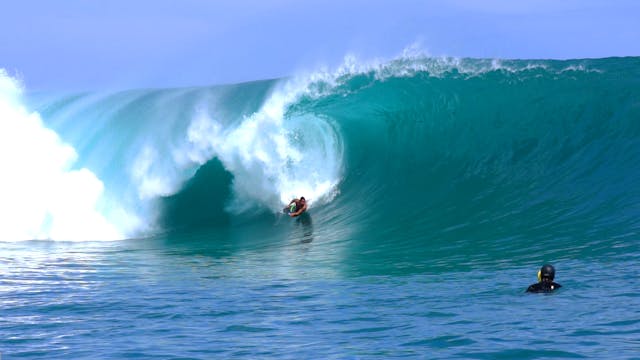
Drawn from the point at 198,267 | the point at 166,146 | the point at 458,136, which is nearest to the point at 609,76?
the point at 458,136

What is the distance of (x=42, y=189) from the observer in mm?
19812

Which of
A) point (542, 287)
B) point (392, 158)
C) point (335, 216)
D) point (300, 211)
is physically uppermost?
point (392, 158)

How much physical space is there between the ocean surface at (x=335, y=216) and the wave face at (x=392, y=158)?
0.07 meters

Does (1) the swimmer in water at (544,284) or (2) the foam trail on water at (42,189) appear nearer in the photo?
(1) the swimmer in water at (544,284)

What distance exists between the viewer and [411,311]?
9070mm

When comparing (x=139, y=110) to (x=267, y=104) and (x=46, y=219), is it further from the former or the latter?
(x=46, y=219)

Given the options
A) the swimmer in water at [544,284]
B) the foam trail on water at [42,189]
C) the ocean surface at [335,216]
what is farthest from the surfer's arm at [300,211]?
the swimmer in water at [544,284]

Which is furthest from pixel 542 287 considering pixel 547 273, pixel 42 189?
pixel 42 189

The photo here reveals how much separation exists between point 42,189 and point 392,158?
8.64m

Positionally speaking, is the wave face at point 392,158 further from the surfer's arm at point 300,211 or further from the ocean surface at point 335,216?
the surfer's arm at point 300,211

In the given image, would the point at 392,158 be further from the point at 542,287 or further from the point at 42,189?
the point at 542,287

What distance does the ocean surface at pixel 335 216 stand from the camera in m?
8.29

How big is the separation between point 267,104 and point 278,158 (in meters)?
2.28

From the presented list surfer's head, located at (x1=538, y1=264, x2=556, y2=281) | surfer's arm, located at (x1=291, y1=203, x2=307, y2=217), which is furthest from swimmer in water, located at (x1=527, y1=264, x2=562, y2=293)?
surfer's arm, located at (x1=291, y1=203, x2=307, y2=217)
